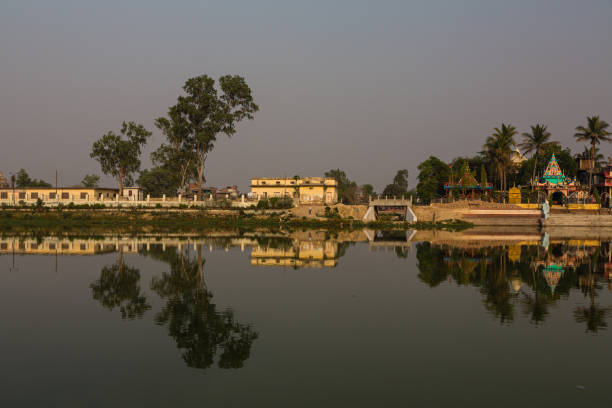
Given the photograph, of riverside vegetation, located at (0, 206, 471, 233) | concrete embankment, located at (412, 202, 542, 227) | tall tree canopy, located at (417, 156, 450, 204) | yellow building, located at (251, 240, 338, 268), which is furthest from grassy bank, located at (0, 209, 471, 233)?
yellow building, located at (251, 240, 338, 268)

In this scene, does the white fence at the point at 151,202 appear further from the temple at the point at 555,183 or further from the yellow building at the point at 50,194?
the temple at the point at 555,183

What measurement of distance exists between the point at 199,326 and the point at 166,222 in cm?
5329

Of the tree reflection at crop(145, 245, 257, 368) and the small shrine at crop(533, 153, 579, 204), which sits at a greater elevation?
the small shrine at crop(533, 153, 579, 204)

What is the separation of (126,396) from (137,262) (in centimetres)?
2236

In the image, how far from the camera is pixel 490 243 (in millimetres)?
46000

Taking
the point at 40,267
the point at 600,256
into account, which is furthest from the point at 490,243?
the point at 40,267

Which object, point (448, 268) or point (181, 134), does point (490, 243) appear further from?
point (181, 134)

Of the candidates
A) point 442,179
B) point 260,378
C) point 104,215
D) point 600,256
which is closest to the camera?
point 260,378

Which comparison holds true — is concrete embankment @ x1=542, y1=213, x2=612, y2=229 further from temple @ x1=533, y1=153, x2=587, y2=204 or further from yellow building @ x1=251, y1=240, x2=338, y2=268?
yellow building @ x1=251, y1=240, x2=338, y2=268

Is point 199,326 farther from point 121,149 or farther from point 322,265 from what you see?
point 121,149

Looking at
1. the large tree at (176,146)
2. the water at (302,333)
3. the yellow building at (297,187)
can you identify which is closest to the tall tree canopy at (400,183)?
the yellow building at (297,187)

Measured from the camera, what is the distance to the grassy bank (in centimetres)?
6341

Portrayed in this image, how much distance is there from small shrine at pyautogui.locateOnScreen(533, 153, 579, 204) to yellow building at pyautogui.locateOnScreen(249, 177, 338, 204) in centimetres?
3509

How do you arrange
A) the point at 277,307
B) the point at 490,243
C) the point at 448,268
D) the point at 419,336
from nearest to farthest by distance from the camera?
the point at 419,336 → the point at 277,307 → the point at 448,268 → the point at 490,243
